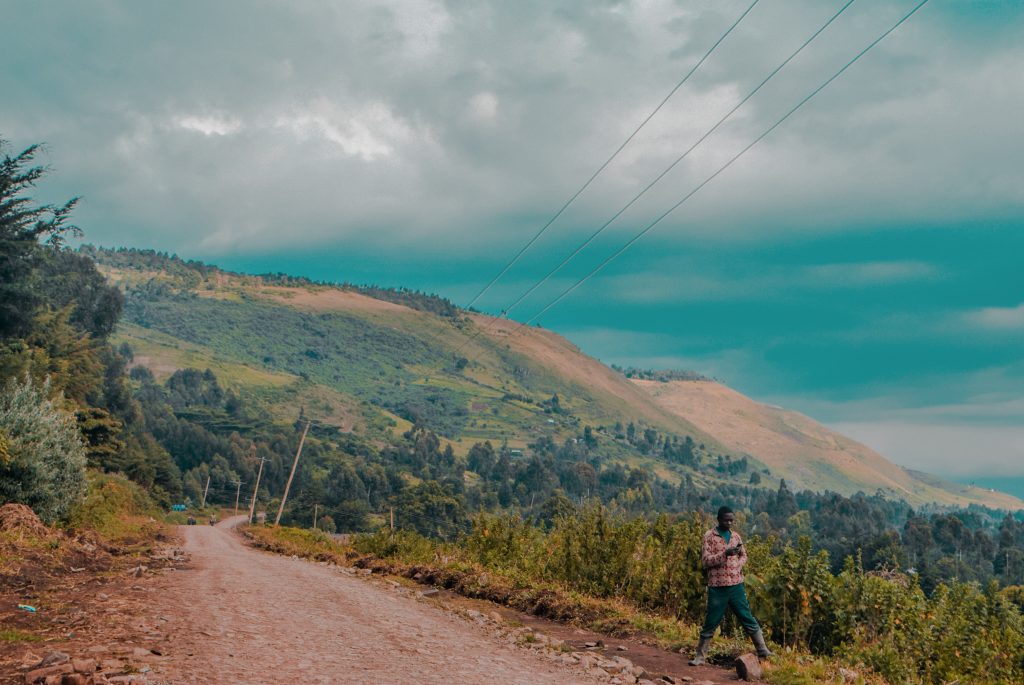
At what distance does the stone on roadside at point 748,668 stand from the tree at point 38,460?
2097 centimetres

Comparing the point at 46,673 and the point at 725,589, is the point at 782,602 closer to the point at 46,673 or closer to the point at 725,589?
the point at 725,589

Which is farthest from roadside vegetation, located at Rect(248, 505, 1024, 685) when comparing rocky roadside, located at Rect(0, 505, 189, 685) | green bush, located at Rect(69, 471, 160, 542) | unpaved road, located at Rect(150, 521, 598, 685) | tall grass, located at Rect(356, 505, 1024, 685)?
green bush, located at Rect(69, 471, 160, 542)

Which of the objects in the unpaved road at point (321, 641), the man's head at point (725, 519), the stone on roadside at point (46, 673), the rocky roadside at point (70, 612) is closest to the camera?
the stone on roadside at point (46, 673)

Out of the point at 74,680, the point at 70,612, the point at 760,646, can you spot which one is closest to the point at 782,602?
the point at 760,646

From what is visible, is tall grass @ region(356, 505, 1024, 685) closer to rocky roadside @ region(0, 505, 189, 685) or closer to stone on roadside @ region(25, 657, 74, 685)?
rocky roadside @ region(0, 505, 189, 685)

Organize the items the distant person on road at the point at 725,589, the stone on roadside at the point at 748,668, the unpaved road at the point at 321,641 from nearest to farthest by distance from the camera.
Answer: the unpaved road at the point at 321,641 → the stone on roadside at the point at 748,668 → the distant person on road at the point at 725,589

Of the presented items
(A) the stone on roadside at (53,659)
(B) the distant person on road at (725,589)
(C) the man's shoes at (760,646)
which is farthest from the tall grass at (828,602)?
(A) the stone on roadside at (53,659)

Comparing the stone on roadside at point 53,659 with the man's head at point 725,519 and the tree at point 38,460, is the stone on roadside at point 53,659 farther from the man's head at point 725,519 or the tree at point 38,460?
the tree at point 38,460

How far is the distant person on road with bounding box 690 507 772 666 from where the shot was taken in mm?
12031

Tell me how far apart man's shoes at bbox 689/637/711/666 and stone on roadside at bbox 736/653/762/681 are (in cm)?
80

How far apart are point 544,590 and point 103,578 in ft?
31.9

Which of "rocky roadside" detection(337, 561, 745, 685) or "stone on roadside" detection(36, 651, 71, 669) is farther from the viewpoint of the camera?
"rocky roadside" detection(337, 561, 745, 685)

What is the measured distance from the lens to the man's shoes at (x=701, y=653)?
39.2ft

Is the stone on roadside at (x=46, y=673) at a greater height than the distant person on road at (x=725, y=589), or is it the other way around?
the distant person on road at (x=725, y=589)
